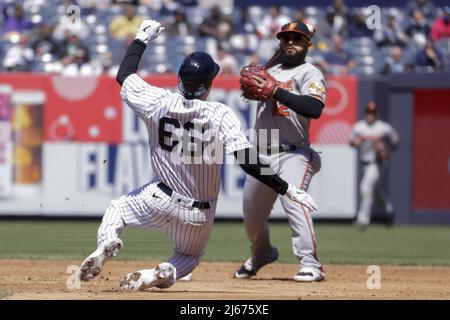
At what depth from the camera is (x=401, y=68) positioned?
61.5ft

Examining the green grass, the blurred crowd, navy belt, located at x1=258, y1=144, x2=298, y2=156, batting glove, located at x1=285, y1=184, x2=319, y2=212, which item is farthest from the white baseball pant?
the blurred crowd

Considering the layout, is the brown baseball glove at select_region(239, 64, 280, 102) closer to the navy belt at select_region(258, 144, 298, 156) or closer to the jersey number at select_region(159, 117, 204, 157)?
the navy belt at select_region(258, 144, 298, 156)

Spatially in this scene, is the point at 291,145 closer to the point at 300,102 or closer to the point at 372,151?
the point at 300,102

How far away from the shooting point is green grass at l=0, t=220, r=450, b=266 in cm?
1152

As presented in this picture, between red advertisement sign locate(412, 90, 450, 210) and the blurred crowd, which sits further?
the blurred crowd

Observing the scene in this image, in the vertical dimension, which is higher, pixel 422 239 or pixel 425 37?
pixel 425 37

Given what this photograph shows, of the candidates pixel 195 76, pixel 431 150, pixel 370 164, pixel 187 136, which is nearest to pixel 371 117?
pixel 370 164

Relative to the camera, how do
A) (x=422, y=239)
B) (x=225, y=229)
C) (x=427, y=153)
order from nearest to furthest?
1. (x=422, y=239)
2. (x=225, y=229)
3. (x=427, y=153)

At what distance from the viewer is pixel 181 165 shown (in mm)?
6957

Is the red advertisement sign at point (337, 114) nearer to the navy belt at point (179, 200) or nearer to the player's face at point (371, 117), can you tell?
the player's face at point (371, 117)

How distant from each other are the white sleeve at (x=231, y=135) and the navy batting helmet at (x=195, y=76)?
26cm

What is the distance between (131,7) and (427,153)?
5633 mm
